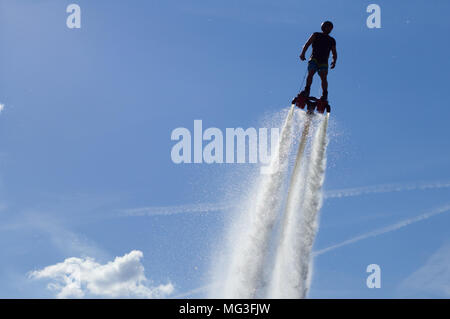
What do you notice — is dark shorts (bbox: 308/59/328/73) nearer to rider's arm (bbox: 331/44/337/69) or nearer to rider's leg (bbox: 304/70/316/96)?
rider's leg (bbox: 304/70/316/96)

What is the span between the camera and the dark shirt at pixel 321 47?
153 ft

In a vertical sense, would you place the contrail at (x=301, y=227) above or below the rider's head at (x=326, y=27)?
below

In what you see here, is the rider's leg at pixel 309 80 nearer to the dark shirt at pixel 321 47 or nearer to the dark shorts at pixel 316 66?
the dark shorts at pixel 316 66

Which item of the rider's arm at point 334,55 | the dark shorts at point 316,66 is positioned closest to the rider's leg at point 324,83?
the dark shorts at point 316,66

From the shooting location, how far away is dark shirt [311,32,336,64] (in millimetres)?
46625

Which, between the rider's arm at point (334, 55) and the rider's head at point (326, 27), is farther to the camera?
the rider's arm at point (334, 55)

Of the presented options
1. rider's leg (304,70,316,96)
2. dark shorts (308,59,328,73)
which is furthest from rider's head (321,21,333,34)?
rider's leg (304,70,316,96)

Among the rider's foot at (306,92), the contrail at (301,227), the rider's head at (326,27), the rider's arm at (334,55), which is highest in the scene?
the rider's head at (326,27)
